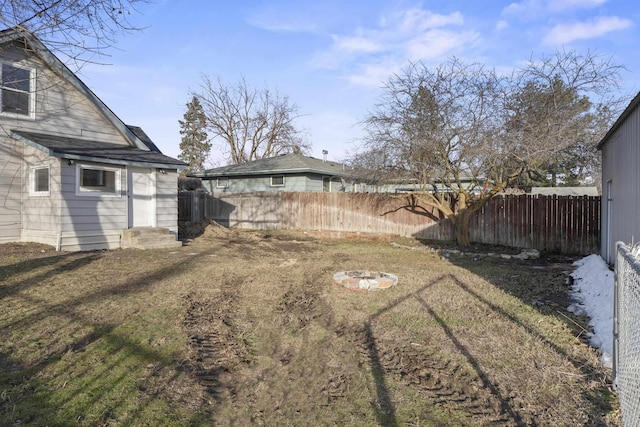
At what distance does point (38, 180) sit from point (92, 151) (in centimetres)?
178

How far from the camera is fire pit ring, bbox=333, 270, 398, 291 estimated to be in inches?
257

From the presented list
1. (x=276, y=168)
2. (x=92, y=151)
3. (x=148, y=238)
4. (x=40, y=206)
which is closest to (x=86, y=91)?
(x=92, y=151)

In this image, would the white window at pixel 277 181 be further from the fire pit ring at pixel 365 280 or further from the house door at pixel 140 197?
the fire pit ring at pixel 365 280

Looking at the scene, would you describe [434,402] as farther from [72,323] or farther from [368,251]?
[368,251]

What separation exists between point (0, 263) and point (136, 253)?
280 cm

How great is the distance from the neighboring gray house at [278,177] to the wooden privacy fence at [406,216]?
9.62 ft

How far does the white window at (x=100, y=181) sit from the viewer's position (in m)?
10.6

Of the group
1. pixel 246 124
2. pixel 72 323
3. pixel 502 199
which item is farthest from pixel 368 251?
pixel 246 124

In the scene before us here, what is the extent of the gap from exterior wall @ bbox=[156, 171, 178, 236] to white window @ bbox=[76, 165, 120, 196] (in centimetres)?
117

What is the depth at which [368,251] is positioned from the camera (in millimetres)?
11836

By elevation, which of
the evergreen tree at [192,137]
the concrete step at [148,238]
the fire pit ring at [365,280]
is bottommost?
the fire pit ring at [365,280]

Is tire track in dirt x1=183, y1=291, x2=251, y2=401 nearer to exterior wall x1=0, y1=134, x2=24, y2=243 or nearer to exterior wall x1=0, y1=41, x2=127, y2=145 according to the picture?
exterior wall x1=0, y1=134, x2=24, y2=243

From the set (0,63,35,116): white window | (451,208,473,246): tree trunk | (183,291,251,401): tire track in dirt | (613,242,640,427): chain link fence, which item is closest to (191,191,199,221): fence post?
(0,63,35,116): white window

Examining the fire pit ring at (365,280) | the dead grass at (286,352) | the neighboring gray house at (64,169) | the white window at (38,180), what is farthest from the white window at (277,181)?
the fire pit ring at (365,280)
